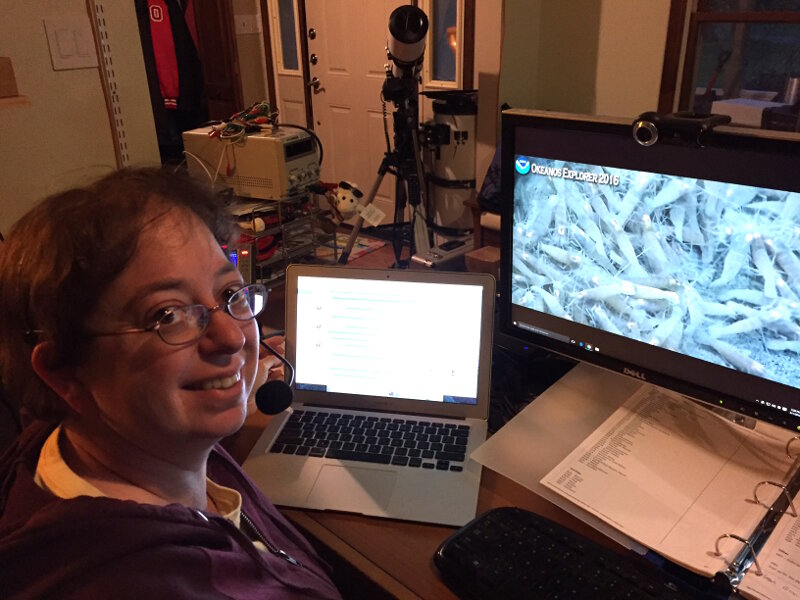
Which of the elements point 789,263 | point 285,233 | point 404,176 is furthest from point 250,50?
point 789,263

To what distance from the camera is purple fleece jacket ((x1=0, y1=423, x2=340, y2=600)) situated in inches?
21.8

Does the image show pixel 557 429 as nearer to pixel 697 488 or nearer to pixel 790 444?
pixel 697 488

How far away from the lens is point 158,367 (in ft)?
2.15

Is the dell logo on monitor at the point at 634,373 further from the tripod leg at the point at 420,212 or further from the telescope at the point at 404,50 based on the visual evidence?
the telescope at the point at 404,50

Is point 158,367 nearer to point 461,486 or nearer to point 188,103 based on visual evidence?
point 461,486

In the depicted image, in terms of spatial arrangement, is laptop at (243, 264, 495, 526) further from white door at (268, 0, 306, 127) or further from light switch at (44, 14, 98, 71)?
white door at (268, 0, 306, 127)

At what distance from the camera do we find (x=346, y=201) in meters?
1.89

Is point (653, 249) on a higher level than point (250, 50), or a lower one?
lower

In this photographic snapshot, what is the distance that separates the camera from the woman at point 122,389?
22.7 inches

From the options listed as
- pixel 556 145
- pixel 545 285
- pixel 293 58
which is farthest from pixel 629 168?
pixel 293 58

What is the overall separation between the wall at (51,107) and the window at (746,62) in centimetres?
236

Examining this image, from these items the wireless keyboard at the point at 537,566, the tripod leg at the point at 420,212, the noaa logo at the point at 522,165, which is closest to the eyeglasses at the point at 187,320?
the wireless keyboard at the point at 537,566

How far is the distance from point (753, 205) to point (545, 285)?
0.34 m

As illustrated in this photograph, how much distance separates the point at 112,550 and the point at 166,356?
190 millimetres
